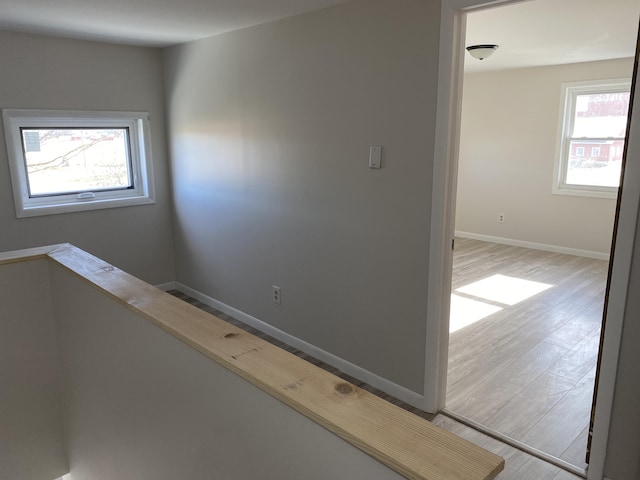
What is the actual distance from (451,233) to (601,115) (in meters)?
4.15

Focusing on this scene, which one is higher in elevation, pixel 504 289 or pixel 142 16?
pixel 142 16

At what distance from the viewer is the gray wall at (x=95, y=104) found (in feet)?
11.5

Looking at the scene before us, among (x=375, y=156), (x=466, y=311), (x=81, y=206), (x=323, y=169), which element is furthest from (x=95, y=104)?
(x=466, y=311)

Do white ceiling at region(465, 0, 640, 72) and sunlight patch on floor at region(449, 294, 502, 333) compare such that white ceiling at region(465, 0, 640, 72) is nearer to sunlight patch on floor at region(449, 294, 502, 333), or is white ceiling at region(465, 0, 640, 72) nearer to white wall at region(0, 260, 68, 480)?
sunlight patch on floor at region(449, 294, 502, 333)

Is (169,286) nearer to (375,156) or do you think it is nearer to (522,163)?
(375,156)

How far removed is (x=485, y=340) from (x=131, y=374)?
2568 mm

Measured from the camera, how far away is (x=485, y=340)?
346cm

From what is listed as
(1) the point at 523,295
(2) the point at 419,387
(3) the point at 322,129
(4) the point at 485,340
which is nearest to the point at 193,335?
(2) the point at 419,387

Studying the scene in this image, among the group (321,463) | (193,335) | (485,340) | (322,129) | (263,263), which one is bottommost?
(485,340)

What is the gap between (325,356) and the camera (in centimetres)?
319

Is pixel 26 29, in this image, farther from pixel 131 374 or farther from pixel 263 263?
pixel 131 374

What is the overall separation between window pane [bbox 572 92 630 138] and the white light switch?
4063 mm

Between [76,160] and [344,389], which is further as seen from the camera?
[76,160]

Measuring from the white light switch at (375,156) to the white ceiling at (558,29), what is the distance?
0.89 metres
